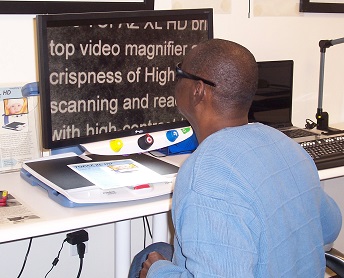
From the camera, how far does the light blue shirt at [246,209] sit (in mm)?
997

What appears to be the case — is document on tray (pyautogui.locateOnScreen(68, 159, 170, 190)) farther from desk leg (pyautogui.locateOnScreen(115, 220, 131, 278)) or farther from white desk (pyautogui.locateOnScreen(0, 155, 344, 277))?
desk leg (pyautogui.locateOnScreen(115, 220, 131, 278))

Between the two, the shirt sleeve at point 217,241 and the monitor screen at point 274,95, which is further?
the monitor screen at point 274,95

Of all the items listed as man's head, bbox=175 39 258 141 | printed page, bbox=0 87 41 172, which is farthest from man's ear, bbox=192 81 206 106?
printed page, bbox=0 87 41 172

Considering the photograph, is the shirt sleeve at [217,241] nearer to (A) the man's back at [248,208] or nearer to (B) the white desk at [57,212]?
(A) the man's back at [248,208]

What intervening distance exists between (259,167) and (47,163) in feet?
2.66

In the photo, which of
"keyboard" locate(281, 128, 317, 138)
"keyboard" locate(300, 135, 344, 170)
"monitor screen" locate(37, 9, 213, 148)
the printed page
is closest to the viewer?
"monitor screen" locate(37, 9, 213, 148)

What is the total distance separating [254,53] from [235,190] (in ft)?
4.85

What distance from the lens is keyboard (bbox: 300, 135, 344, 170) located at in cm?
193

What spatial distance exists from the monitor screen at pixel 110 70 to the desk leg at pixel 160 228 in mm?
333

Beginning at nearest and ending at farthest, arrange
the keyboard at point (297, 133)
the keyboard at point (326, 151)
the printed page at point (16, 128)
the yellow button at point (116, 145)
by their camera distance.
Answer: the yellow button at point (116, 145) < the printed page at point (16, 128) < the keyboard at point (326, 151) < the keyboard at point (297, 133)

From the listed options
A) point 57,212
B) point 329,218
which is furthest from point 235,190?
point 57,212

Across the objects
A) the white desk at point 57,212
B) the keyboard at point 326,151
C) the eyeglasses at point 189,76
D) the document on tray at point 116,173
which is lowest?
the white desk at point 57,212

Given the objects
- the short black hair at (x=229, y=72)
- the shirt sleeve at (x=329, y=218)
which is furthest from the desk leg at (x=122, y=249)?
the short black hair at (x=229, y=72)

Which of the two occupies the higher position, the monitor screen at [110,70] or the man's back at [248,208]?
the monitor screen at [110,70]
